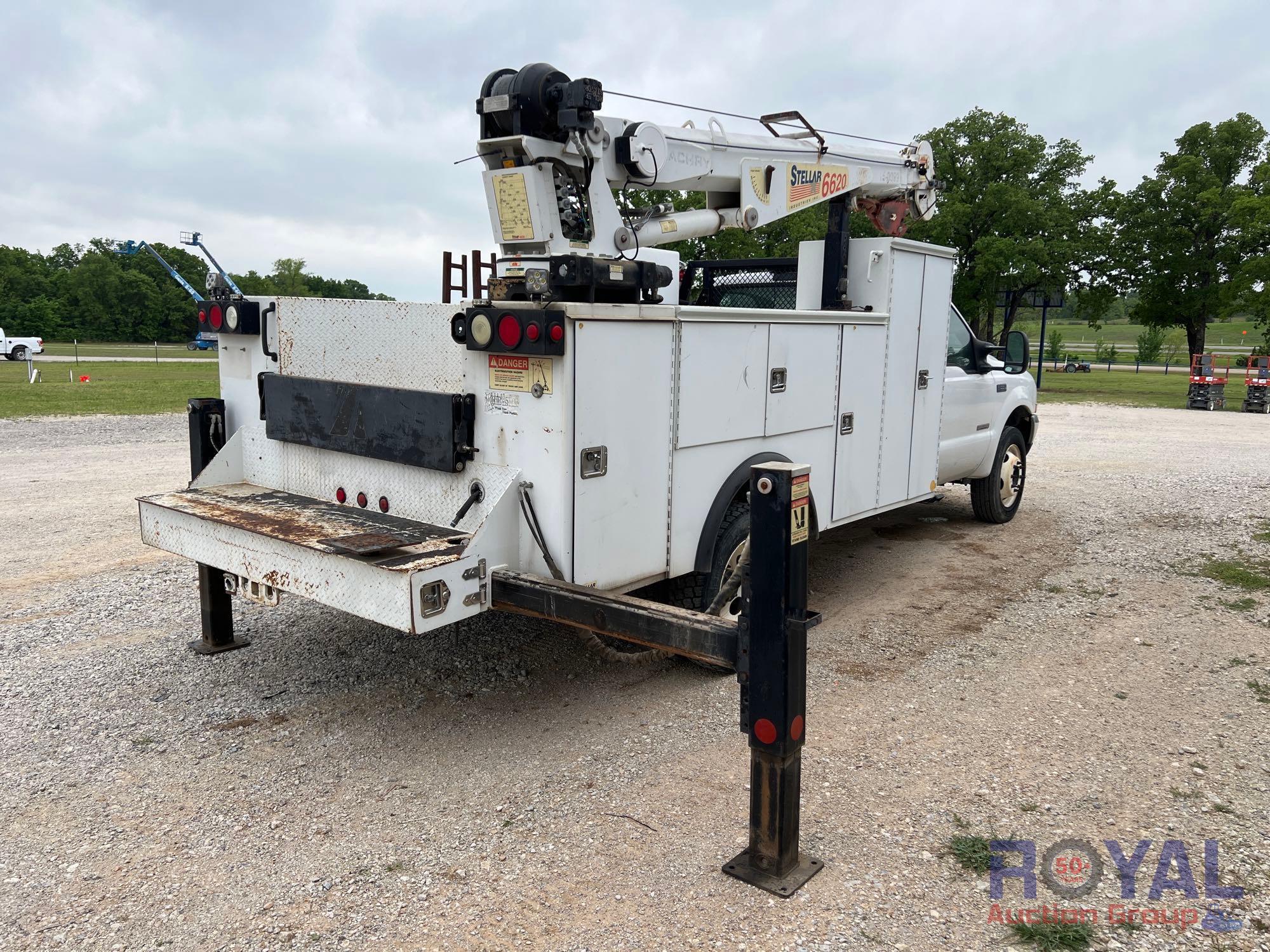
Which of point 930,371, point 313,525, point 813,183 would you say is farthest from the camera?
point 930,371

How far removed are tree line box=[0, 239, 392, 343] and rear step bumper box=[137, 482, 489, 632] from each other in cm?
6983

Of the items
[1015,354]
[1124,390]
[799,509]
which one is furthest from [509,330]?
[1124,390]

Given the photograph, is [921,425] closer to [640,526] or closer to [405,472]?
[640,526]

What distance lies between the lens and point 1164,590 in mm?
6516

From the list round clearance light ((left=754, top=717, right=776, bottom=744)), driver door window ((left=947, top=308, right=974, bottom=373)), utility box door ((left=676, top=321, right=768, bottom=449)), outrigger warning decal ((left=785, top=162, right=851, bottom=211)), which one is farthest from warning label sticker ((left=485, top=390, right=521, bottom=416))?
driver door window ((left=947, top=308, right=974, bottom=373))

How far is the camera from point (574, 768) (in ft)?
12.8

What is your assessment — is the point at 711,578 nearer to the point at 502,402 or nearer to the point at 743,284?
the point at 502,402

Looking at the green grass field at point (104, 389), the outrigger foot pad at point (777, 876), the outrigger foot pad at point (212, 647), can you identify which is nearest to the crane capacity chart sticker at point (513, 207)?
the outrigger foot pad at point (212, 647)

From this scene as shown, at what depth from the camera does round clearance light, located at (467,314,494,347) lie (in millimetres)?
3811

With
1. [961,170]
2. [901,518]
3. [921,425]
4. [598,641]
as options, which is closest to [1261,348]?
[961,170]

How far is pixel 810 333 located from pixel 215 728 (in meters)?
3.50

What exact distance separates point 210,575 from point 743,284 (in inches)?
160

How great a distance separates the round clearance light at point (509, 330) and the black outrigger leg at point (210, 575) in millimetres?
2085

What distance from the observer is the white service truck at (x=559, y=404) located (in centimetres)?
374
